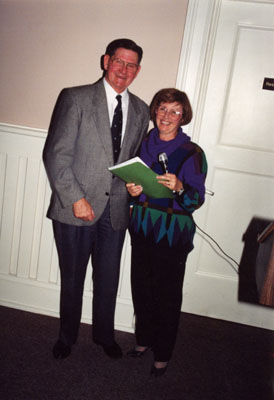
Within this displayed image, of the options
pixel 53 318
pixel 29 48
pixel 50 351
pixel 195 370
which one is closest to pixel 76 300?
pixel 50 351

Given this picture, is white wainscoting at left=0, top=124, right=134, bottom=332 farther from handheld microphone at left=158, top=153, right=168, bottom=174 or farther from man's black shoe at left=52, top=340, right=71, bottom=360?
handheld microphone at left=158, top=153, right=168, bottom=174

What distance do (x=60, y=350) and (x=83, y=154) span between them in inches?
44.2

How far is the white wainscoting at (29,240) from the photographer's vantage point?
6.91 ft

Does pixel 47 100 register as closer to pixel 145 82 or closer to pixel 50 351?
pixel 145 82

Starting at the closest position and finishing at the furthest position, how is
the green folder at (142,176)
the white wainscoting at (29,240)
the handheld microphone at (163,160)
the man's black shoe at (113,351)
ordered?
the green folder at (142,176)
the handheld microphone at (163,160)
the man's black shoe at (113,351)
the white wainscoting at (29,240)

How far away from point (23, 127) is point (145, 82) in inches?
32.2

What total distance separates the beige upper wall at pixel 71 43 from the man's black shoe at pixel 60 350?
135cm

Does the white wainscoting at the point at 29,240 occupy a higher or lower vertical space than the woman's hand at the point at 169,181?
lower

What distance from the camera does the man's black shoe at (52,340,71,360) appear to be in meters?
1.85

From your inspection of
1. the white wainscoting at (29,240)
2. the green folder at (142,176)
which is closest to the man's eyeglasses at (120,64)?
the green folder at (142,176)

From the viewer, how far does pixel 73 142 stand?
1657 millimetres

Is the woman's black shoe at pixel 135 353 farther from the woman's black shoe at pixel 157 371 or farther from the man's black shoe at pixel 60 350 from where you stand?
the man's black shoe at pixel 60 350

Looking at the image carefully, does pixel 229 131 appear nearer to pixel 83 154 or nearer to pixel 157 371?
pixel 83 154

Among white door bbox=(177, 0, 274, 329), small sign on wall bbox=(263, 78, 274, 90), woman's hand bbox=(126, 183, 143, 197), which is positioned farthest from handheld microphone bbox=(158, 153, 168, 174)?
small sign on wall bbox=(263, 78, 274, 90)
